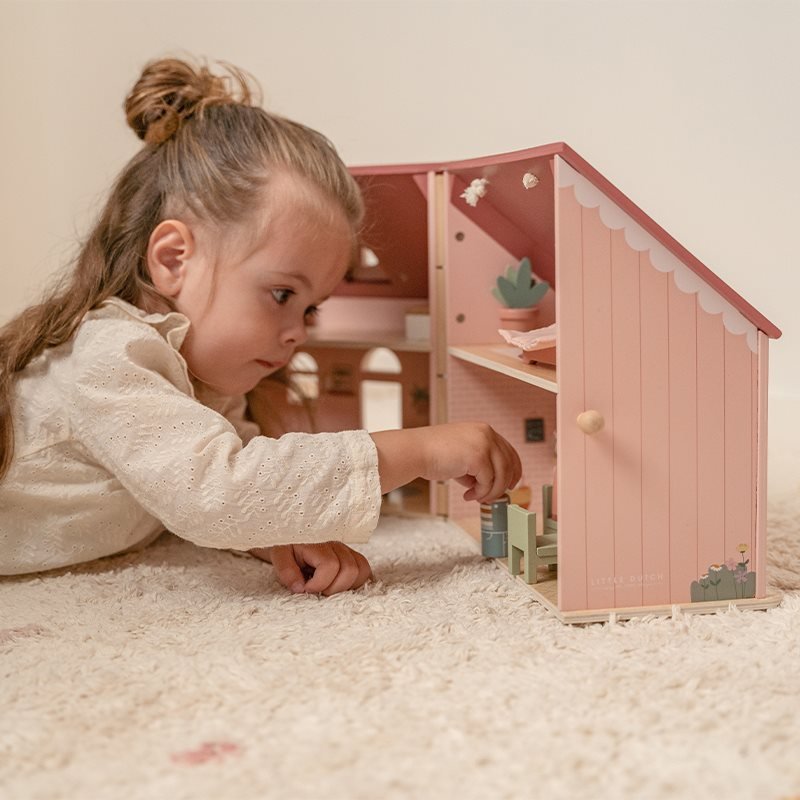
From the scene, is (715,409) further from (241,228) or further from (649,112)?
(649,112)

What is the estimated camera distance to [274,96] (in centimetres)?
206

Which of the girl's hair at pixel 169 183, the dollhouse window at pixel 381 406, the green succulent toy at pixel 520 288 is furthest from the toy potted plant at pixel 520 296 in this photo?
the dollhouse window at pixel 381 406

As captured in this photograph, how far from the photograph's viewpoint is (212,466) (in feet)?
3.53

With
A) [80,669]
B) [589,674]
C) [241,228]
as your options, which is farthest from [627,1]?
[80,669]

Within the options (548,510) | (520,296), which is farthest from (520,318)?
(548,510)

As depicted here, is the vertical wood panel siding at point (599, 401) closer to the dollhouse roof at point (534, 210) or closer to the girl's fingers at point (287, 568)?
the dollhouse roof at point (534, 210)

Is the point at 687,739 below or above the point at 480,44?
below

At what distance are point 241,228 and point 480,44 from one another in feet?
2.98

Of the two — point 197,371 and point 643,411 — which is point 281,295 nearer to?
point 197,371

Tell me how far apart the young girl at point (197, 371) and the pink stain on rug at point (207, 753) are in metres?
0.34

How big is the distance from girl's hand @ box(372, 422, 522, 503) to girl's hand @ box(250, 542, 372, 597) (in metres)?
0.11

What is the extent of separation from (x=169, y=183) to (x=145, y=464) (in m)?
0.39

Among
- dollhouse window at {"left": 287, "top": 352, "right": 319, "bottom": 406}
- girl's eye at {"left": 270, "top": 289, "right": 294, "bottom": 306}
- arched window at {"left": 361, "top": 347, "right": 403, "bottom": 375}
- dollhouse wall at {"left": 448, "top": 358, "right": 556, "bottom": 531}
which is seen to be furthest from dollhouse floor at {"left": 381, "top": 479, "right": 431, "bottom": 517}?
arched window at {"left": 361, "top": 347, "right": 403, "bottom": 375}

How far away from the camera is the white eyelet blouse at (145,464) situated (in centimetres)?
108
